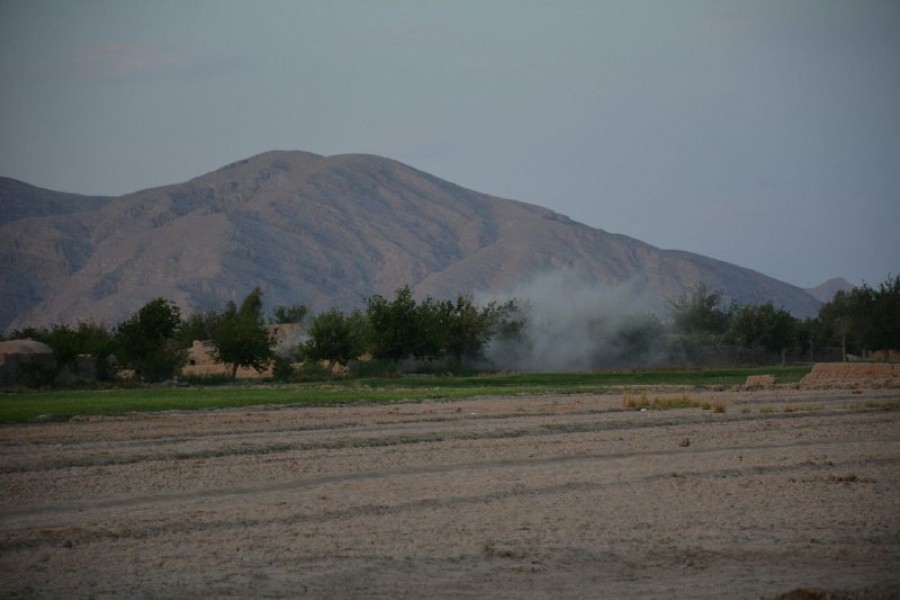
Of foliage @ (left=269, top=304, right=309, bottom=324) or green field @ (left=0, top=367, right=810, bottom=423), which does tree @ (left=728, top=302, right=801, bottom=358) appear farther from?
foliage @ (left=269, top=304, right=309, bottom=324)

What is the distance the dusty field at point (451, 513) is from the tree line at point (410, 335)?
41017 millimetres

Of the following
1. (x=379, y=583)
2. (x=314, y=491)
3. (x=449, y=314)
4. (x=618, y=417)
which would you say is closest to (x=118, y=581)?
(x=379, y=583)

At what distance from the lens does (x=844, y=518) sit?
647 inches

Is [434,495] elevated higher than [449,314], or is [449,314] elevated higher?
[449,314]

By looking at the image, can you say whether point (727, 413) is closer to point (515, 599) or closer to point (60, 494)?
point (60, 494)

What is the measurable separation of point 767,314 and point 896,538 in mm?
102697

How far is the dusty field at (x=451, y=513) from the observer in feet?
40.8

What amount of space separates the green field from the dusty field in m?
9.90

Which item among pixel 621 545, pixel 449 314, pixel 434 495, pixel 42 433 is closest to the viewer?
pixel 621 545

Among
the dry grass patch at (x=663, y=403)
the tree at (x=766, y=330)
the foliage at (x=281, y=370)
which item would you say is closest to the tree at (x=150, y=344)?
the foliage at (x=281, y=370)

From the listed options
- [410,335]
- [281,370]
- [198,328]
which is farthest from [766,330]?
[281,370]

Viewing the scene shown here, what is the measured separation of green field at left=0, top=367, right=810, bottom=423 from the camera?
1630 inches

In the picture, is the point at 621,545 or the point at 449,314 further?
the point at 449,314

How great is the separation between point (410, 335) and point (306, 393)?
30366 mm
